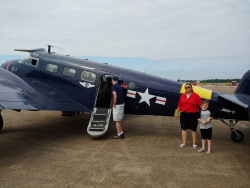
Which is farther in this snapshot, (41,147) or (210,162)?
(41,147)

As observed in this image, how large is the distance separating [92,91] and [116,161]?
10.8 feet

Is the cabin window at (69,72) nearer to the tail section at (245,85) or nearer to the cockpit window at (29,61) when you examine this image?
the cockpit window at (29,61)

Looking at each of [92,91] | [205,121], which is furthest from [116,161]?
[92,91]

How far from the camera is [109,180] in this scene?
3.75m

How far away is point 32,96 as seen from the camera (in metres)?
6.41

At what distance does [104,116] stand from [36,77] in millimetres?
3563

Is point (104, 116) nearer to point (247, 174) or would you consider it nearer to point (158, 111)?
point (158, 111)

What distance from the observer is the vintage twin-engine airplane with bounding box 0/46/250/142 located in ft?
19.6

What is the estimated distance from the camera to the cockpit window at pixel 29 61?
8.05 m

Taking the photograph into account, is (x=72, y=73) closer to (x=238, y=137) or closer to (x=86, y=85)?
(x=86, y=85)

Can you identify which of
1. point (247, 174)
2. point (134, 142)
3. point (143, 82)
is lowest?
point (134, 142)

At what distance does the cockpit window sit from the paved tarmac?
2832 millimetres

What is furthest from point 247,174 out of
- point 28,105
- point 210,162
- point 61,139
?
point 28,105

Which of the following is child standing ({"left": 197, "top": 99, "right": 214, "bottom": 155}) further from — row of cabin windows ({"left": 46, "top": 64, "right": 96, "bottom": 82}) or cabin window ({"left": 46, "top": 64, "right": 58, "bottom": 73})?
cabin window ({"left": 46, "top": 64, "right": 58, "bottom": 73})
